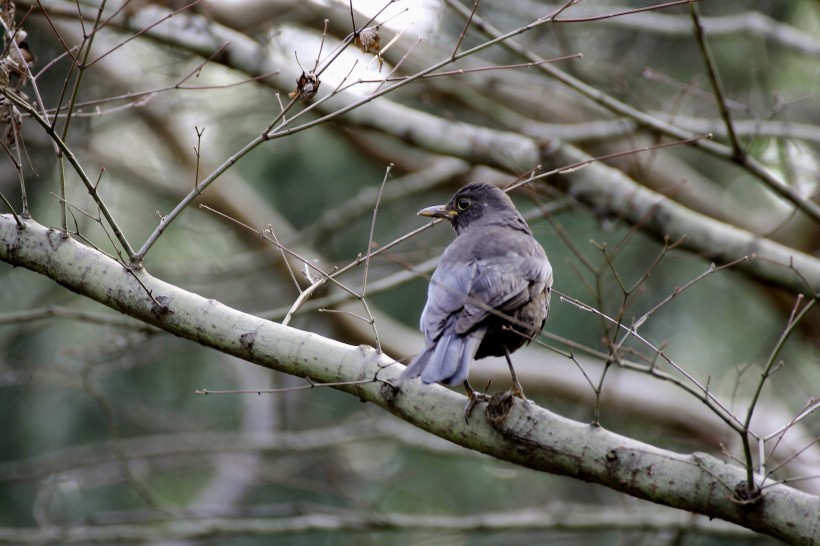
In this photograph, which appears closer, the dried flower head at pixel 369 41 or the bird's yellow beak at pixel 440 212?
the dried flower head at pixel 369 41

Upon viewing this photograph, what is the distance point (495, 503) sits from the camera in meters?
10.4

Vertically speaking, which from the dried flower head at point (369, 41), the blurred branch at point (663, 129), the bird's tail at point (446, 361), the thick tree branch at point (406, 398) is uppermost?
the blurred branch at point (663, 129)

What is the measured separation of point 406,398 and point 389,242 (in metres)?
5.31

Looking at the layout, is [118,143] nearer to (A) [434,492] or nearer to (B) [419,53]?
(B) [419,53]

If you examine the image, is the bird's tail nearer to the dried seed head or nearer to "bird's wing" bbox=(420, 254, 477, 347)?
"bird's wing" bbox=(420, 254, 477, 347)

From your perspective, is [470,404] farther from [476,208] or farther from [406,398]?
[476,208]

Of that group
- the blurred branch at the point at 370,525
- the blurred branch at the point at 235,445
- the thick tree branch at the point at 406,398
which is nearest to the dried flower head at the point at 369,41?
the thick tree branch at the point at 406,398

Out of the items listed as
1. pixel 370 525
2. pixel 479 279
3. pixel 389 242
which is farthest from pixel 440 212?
pixel 389 242

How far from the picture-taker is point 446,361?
10.7 ft

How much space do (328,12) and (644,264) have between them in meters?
4.55

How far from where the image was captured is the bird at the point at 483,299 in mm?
3291

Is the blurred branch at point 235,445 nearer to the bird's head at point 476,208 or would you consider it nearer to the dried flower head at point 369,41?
the bird's head at point 476,208

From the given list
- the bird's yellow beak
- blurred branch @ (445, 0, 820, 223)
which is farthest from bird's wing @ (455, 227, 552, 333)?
blurred branch @ (445, 0, 820, 223)

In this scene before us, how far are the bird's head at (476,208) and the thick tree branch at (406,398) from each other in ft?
5.90
